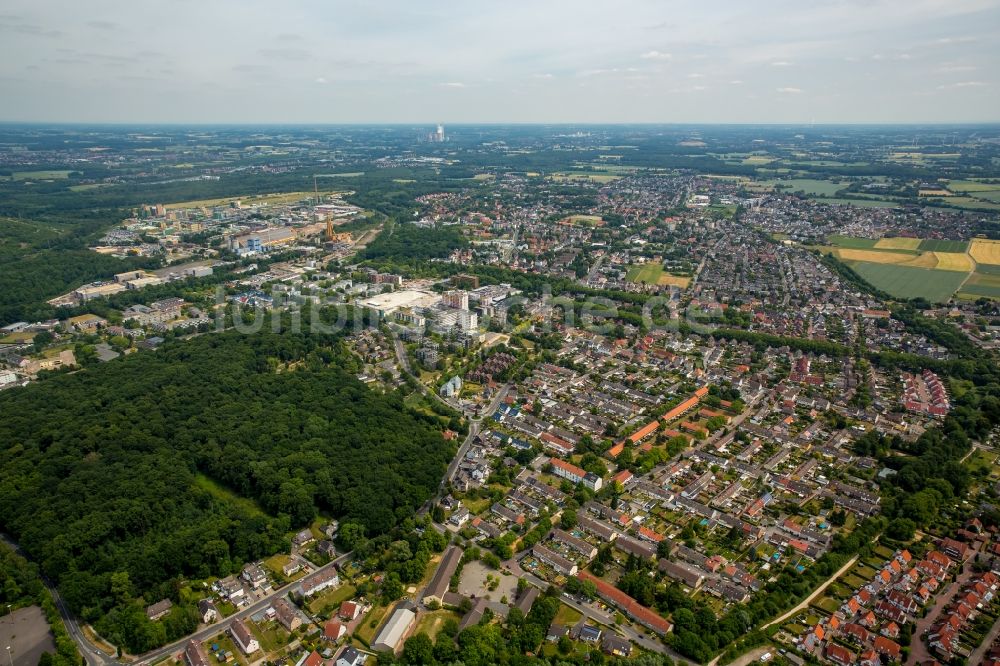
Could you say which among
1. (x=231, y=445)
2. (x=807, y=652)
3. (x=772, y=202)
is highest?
(x=772, y=202)

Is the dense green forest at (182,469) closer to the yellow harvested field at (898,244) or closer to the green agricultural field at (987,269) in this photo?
the green agricultural field at (987,269)

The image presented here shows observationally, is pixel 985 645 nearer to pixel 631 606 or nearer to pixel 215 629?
pixel 631 606

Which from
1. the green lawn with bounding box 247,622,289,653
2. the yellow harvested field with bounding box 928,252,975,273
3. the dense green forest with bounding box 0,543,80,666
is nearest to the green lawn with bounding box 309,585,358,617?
the green lawn with bounding box 247,622,289,653

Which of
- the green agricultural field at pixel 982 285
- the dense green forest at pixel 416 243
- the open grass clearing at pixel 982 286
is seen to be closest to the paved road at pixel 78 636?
the dense green forest at pixel 416 243

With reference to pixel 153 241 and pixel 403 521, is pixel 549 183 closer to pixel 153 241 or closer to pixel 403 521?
pixel 153 241

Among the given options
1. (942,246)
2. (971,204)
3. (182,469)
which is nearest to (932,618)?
(182,469)

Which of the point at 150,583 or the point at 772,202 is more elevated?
the point at 772,202

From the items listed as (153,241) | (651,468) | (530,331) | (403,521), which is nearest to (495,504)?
(403,521)
